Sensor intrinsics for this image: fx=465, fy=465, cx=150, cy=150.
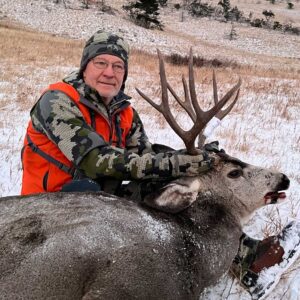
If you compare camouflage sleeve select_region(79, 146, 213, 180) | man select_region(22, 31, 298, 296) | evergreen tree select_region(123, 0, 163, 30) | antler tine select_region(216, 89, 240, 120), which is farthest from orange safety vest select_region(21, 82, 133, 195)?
evergreen tree select_region(123, 0, 163, 30)

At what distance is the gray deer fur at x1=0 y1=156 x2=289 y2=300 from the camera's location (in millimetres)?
2396

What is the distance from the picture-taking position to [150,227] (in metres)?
2.74

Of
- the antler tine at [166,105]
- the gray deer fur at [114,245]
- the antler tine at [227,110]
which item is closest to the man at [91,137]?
the antler tine at [166,105]

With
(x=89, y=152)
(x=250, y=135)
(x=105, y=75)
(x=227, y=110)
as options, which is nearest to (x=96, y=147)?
(x=89, y=152)

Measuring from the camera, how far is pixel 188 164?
3182 mm

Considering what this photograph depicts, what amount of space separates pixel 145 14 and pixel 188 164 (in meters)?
38.3

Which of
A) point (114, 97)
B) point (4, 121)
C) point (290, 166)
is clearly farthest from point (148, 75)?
point (114, 97)

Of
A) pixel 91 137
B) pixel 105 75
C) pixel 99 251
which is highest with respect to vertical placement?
pixel 105 75

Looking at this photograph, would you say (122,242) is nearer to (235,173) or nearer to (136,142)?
(235,173)

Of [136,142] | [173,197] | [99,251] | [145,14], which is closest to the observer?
[99,251]

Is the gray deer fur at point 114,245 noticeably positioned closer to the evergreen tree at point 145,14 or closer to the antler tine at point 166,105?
the antler tine at point 166,105

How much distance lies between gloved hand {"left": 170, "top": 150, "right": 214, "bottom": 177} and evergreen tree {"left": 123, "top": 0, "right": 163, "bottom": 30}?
117ft

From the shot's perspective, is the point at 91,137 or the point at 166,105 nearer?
the point at 91,137

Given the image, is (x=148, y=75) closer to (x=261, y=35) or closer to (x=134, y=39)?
(x=134, y=39)
